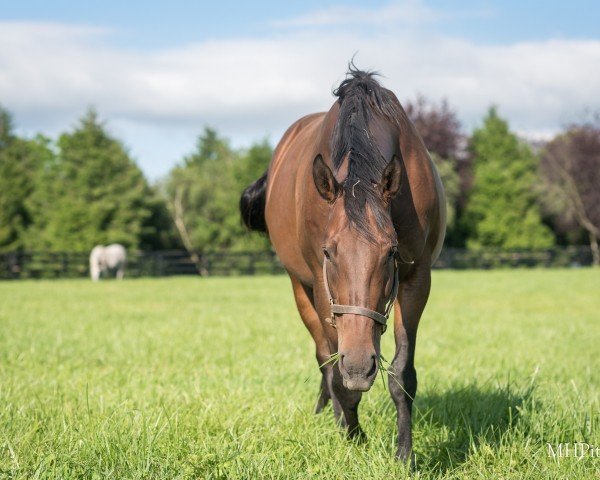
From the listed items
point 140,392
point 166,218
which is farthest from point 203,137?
point 140,392

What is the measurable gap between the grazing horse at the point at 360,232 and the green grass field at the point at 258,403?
384 mm

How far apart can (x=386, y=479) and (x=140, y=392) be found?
8.81ft

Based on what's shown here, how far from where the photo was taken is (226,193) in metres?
40.9

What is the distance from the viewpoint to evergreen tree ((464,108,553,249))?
40.6 metres

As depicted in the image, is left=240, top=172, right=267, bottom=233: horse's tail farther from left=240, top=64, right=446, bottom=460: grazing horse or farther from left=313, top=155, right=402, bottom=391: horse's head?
left=313, top=155, right=402, bottom=391: horse's head

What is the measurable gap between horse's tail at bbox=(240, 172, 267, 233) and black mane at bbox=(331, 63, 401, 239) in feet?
5.60

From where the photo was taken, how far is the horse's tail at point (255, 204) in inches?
208

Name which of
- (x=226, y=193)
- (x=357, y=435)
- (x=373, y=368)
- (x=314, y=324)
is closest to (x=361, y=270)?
(x=373, y=368)

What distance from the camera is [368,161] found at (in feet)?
9.60

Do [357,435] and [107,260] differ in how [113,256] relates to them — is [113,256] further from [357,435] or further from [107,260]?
[357,435]

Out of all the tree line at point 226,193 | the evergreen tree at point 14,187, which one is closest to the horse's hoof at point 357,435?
the tree line at point 226,193

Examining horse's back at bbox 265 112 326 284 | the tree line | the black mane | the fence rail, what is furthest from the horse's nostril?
the tree line

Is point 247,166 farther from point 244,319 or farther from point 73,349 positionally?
point 73,349

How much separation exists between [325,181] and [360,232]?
0.31 m
